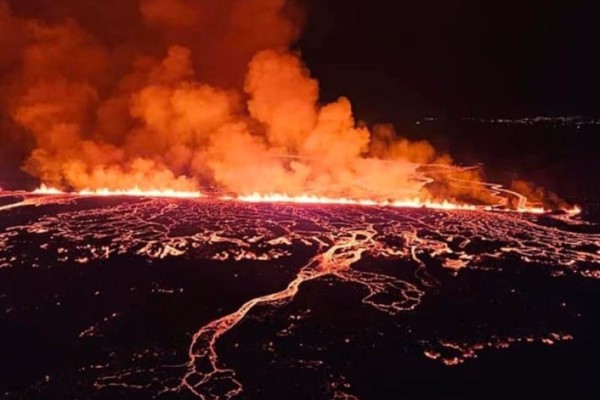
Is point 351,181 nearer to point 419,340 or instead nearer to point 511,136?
point 419,340

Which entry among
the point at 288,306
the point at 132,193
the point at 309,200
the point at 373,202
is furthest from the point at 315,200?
the point at 288,306

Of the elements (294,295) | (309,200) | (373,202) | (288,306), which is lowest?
(288,306)

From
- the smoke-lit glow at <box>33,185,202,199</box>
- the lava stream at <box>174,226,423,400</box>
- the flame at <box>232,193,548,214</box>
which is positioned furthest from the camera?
the smoke-lit glow at <box>33,185,202,199</box>

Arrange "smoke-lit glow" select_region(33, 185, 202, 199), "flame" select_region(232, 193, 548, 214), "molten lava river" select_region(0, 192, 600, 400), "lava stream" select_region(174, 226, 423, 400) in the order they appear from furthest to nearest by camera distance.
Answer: "smoke-lit glow" select_region(33, 185, 202, 199) → "flame" select_region(232, 193, 548, 214) → "molten lava river" select_region(0, 192, 600, 400) → "lava stream" select_region(174, 226, 423, 400)

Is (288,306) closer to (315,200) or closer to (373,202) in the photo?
(315,200)

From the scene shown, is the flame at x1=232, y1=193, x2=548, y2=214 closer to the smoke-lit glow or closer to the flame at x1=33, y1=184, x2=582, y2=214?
the flame at x1=33, y1=184, x2=582, y2=214

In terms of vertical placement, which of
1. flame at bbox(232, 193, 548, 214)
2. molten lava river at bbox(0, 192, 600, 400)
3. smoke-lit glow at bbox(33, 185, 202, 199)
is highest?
flame at bbox(232, 193, 548, 214)

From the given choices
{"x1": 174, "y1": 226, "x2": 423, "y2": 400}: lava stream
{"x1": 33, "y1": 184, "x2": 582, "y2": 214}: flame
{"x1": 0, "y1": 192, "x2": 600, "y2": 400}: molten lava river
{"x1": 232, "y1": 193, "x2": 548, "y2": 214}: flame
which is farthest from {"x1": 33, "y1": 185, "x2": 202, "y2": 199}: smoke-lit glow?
{"x1": 174, "y1": 226, "x2": 423, "y2": 400}: lava stream

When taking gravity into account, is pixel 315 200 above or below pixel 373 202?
below

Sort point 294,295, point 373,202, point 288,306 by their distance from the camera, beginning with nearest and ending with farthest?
point 288,306 < point 294,295 < point 373,202
